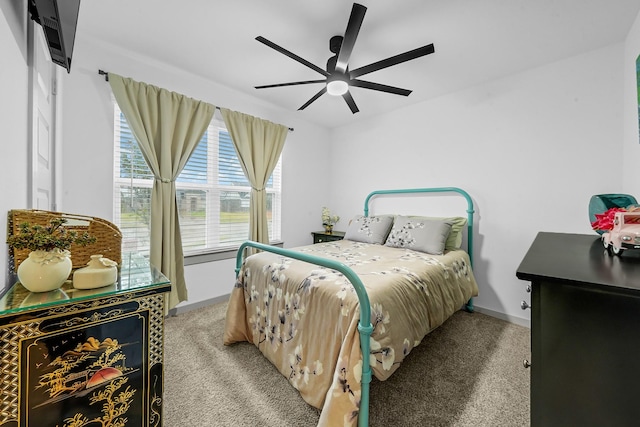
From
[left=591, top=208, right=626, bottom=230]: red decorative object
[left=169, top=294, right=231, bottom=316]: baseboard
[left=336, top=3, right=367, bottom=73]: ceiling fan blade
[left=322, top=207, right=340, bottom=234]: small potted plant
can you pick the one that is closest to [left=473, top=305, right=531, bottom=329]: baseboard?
[left=591, top=208, right=626, bottom=230]: red decorative object

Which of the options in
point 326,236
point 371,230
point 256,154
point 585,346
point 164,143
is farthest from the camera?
point 326,236

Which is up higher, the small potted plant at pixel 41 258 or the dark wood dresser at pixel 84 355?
the small potted plant at pixel 41 258

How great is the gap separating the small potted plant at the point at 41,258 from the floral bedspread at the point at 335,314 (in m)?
1.06

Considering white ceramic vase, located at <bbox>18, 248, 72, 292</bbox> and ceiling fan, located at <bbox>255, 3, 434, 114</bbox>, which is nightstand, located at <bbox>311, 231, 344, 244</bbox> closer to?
ceiling fan, located at <bbox>255, 3, 434, 114</bbox>

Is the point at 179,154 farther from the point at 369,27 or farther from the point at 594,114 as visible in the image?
the point at 594,114

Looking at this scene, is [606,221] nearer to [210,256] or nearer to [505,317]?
[505,317]

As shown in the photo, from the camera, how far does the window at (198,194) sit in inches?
92.7

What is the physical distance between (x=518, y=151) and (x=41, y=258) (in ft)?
11.2

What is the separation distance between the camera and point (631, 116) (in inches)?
72.4

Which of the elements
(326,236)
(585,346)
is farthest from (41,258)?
(326,236)

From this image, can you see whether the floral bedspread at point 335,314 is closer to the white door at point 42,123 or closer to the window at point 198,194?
the window at point 198,194

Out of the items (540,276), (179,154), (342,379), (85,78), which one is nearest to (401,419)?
(342,379)

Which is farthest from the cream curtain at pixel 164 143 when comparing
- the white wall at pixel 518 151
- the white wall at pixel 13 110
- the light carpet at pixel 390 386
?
the white wall at pixel 518 151

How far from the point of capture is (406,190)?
322 centimetres
